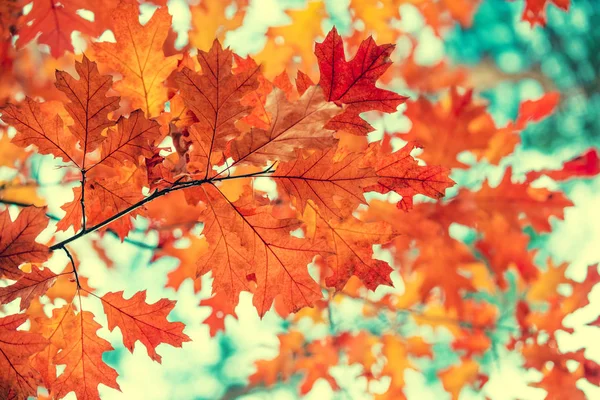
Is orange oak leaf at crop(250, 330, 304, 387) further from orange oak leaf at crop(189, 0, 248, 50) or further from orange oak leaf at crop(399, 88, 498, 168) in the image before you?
orange oak leaf at crop(189, 0, 248, 50)

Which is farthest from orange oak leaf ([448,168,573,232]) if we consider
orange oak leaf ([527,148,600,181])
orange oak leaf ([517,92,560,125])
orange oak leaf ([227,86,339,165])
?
orange oak leaf ([227,86,339,165])

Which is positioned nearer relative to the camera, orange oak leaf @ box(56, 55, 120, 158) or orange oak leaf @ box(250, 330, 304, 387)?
orange oak leaf @ box(56, 55, 120, 158)

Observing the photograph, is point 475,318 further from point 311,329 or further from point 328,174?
point 328,174

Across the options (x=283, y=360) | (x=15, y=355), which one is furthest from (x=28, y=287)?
(x=283, y=360)

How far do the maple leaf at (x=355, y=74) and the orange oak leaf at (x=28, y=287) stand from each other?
22.7 inches

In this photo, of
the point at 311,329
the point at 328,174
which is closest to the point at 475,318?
the point at 311,329

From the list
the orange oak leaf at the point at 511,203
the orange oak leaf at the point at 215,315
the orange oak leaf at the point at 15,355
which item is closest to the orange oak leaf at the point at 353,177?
the orange oak leaf at the point at 15,355

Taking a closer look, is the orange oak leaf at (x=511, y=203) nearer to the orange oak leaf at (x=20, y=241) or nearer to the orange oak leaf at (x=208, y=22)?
the orange oak leaf at (x=208, y=22)

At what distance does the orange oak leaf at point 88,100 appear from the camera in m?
0.69

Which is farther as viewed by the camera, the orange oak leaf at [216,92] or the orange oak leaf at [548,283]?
the orange oak leaf at [548,283]

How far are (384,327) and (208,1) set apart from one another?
2.06 m

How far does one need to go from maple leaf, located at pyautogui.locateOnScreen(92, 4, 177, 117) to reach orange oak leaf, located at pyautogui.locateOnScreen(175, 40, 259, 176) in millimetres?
215

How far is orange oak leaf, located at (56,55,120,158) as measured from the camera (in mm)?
693

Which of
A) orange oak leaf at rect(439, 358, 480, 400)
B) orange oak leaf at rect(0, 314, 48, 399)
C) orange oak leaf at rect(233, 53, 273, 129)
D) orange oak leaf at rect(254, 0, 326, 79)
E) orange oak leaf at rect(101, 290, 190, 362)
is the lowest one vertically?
orange oak leaf at rect(0, 314, 48, 399)
